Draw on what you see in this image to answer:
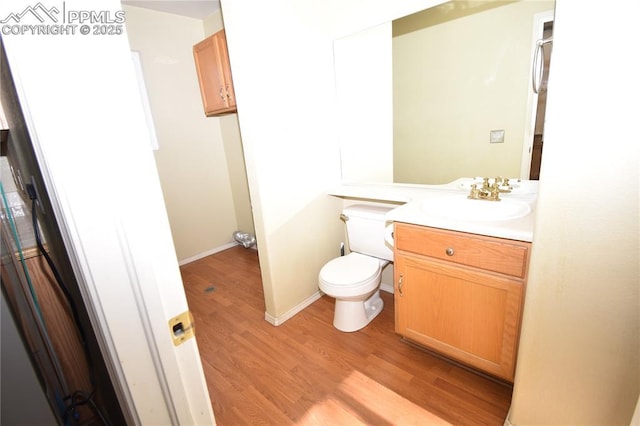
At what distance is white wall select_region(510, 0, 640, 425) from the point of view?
2.63ft

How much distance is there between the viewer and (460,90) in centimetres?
172

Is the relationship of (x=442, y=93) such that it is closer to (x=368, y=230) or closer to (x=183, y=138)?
(x=368, y=230)

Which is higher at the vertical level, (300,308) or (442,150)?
(442,150)

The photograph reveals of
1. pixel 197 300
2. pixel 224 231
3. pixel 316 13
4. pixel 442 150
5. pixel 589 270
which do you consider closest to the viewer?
pixel 589 270

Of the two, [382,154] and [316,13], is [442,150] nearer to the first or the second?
[382,154]

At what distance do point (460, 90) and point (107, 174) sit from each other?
6.06 ft

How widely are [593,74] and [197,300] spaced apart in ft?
8.91

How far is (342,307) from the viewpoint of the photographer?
1.97 m

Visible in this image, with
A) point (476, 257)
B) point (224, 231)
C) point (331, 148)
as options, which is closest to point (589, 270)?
point (476, 257)

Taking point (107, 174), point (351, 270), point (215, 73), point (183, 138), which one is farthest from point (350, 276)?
point (183, 138)

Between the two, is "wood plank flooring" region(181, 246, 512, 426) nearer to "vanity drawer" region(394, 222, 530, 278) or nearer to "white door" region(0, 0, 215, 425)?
"vanity drawer" region(394, 222, 530, 278)

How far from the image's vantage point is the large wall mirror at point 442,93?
152 cm

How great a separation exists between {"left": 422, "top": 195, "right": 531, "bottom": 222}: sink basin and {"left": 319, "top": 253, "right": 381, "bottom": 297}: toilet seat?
57 centimetres

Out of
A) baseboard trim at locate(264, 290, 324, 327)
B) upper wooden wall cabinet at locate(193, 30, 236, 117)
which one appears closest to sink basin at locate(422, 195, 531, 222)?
Result: baseboard trim at locate(264, 290, 324, 327)
